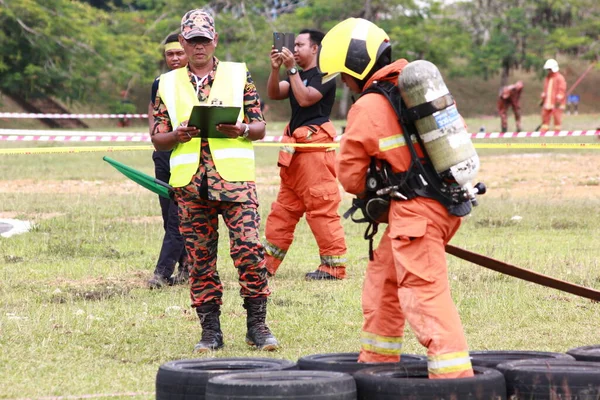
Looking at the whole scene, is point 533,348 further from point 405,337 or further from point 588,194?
point 588,194

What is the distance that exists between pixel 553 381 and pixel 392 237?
97cm

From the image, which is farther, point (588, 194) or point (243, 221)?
point (588, 194)

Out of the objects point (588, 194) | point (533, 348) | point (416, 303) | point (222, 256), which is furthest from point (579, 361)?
point (588, 194)

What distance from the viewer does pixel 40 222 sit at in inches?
522

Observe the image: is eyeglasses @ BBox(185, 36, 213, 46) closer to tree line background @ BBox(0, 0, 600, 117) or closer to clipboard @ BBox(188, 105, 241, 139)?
clipboard @ BBox(188, 105, 241, 139)

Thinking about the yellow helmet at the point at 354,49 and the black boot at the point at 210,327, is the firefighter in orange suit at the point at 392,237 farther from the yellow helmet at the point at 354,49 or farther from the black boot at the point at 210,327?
the black boot at the point at 210,327

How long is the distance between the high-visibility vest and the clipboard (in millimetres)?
90

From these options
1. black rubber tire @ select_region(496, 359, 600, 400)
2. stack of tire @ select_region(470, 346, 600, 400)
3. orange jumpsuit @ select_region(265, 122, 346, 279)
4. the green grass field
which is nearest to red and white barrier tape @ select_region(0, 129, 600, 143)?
orange jumpsuit @ select_region(265, 122, 346, 279)

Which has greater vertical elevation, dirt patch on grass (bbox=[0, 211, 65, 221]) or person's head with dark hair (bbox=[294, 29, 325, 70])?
person's head with dark hair (bbox=[294, 29, 325, 70])

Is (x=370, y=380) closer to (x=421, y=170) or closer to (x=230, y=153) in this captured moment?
(x=421, y=170)

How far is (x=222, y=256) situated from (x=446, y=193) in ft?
20.2

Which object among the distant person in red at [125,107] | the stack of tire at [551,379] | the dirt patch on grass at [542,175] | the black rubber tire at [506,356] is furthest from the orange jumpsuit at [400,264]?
the distant person in red at [125,107]

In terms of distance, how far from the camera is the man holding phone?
30.9 ft

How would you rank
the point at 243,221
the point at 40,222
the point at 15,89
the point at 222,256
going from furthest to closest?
the point at 15,89, the point at 40,222, the point at 222,256, the point at 243,221
